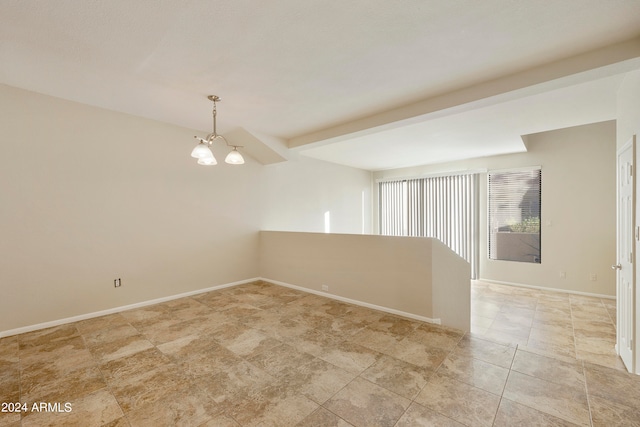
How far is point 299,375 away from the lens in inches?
85.1

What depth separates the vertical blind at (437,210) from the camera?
6.35 m

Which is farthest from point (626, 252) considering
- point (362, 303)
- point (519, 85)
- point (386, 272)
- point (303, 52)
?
point (303, 52)

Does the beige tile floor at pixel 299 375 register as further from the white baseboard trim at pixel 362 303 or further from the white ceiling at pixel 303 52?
the white ceiling at pixel 303 52

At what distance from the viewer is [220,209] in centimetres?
466

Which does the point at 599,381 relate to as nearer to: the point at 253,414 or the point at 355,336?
the point at 355,336

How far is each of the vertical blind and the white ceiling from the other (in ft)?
9.55

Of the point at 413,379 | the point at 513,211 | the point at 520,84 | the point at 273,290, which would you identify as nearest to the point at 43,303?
the point at 273,290

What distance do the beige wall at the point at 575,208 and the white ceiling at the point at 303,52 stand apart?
158 centimetres

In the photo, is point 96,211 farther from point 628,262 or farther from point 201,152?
point 628,262

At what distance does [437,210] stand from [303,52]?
584cm

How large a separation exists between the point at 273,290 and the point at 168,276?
1.63 metres

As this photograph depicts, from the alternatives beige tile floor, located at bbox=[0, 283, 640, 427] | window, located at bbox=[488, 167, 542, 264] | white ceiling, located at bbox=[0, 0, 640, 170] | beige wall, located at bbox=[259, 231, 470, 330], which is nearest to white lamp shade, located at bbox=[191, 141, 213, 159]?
white ceiling, located at bbox=[0, 0, 640, 170]

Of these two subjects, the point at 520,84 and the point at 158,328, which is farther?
the point at 158,328

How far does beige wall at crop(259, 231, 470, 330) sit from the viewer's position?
10.6ft
